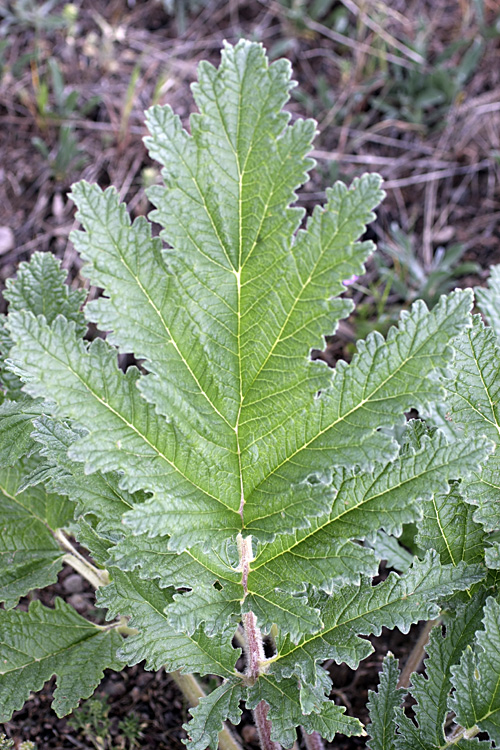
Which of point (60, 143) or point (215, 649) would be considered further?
point (60, 143)

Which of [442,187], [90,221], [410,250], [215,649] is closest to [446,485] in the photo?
[215,649]

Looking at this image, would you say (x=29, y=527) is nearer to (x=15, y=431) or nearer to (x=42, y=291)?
(x=15, y=431)

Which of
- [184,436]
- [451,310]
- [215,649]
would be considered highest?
[451,310]

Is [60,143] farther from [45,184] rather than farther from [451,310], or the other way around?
[451,310]

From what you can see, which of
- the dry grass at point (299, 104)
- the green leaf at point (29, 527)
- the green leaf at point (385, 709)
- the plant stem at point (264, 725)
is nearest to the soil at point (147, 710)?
the green leaf at point (29, 527)

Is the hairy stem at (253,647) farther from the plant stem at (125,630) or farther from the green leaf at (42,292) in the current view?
the green leaf at (42,292)

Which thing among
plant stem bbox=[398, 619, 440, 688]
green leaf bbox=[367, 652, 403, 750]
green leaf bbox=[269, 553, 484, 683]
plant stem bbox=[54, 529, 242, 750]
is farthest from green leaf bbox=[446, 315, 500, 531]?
plant stem bbox=[54, 529, 242, 750]

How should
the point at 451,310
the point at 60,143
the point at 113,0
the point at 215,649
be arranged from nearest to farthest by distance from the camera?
the point at 451,310
the point at 215,649
the point at 60,143
the point at 113,0
